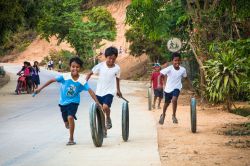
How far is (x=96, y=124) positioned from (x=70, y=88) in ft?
2.88

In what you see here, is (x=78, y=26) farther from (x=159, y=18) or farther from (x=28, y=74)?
(x=159, y=18)

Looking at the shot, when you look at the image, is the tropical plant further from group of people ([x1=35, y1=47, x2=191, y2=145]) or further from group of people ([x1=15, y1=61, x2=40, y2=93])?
group of people ([x1=15, y1=61, x2=40, y2=93])

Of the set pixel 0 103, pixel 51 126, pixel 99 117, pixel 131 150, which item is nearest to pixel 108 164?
pixel 131 150

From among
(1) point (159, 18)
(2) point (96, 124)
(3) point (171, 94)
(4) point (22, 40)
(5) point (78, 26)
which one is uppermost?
(5) point (78, 26)

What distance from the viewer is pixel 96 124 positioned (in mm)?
10055

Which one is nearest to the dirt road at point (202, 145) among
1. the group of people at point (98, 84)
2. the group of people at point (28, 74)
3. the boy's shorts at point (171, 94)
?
the boy's shorts at point (171, 94)

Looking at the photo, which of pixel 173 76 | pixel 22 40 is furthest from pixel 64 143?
pixel 22 40

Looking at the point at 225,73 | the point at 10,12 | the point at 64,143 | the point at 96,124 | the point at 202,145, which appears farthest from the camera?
the point at 10,12

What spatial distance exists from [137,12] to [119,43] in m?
55.8

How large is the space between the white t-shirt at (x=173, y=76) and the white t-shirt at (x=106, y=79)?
2.75 meters

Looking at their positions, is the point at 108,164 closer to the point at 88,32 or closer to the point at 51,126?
the point at 51,126

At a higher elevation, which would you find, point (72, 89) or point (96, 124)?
point (72, 89)

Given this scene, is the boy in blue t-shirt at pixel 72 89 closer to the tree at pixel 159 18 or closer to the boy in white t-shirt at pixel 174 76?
the boy in white t-shirt at pixel 174 76

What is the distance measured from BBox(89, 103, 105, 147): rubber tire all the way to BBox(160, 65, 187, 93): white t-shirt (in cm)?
398
